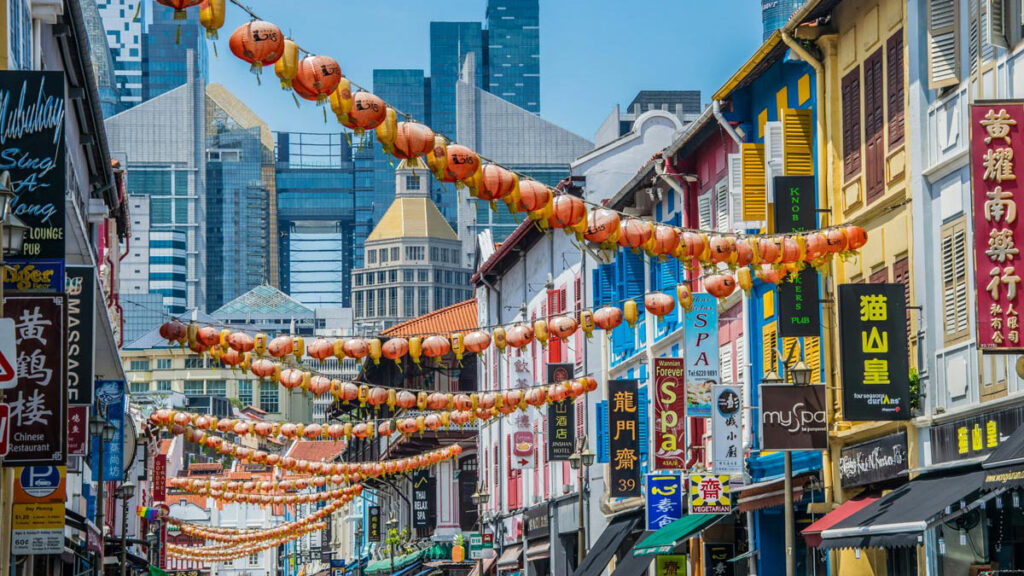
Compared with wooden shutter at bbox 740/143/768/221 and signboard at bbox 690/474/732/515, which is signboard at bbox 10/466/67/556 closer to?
signboard at bbox 690/474/732/515

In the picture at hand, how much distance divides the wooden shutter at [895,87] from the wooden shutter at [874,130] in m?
0.26

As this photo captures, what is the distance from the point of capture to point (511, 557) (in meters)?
54.1

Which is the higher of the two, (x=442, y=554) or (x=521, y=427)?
(x=521, y=427)

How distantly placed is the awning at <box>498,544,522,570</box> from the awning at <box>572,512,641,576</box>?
44.1ft

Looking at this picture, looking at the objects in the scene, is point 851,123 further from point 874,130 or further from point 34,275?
point 34,275

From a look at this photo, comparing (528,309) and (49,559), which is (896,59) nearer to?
(49,559)

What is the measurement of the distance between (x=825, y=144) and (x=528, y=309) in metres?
25.7

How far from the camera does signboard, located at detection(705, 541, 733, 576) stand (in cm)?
3225

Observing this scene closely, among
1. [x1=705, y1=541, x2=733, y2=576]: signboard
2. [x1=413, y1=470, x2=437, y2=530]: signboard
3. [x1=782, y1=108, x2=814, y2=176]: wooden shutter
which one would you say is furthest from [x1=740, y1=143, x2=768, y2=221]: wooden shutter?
[x1=413, y1=470, x2=437, y2=530]: signboard

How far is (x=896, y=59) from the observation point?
2269 cm

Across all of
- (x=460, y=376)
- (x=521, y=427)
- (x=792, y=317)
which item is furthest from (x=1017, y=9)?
(x=460, y=376)

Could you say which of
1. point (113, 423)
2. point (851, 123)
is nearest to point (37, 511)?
point (113, 423)

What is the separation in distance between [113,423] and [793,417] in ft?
55.9

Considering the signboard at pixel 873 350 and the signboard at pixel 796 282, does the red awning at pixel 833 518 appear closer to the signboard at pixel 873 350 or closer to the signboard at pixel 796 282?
the signboard at pixel 873 350
